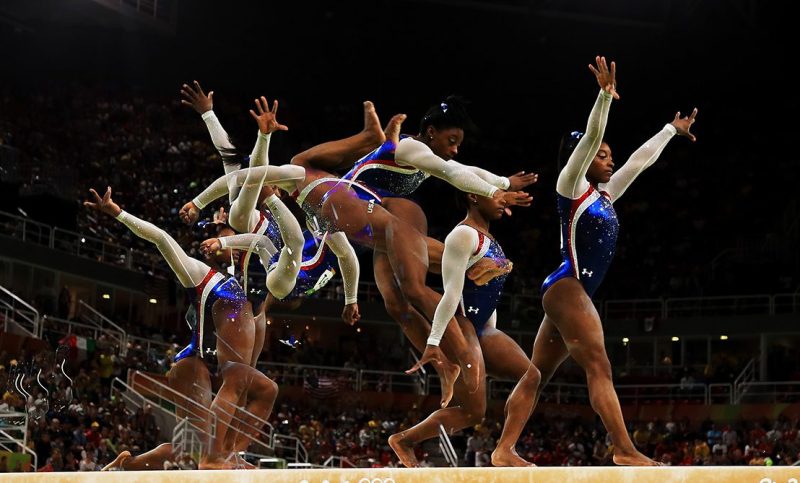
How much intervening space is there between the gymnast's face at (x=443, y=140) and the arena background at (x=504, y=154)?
35.6ft

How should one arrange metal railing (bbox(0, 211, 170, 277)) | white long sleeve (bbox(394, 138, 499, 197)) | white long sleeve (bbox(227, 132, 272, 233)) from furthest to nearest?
metal railing (bbox(0, 211, 170, 277)) → white long sleeve (bbox(227, 132, 272, 233)) → white long sleeve (bbox(394, 138, 499, 197))

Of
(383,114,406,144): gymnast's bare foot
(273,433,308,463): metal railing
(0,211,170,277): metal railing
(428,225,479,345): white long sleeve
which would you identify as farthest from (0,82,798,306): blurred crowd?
(428,225,479,345): white long sleeve

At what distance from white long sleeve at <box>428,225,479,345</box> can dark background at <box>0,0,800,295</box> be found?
1550cm

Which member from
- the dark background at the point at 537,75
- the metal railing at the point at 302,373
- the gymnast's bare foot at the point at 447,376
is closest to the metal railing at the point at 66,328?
the metal railing at the point at 302,373

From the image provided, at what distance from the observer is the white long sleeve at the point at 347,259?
9.66 m

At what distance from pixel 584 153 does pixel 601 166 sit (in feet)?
1.23

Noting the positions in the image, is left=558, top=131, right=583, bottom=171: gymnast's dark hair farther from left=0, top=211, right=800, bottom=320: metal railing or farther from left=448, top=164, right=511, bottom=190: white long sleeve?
left=0, top=211, right=800, bottom=320: metal railing

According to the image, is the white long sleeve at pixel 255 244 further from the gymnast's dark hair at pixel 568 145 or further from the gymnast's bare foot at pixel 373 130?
the gymnast's dark hair at pixel 568 145

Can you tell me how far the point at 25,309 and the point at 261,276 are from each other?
13.3 meters

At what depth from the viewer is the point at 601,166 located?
28.6 ft

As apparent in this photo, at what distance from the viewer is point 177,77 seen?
2447cm

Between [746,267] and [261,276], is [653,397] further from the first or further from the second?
[261,276]

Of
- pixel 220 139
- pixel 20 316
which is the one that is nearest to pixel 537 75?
pixel 20 316

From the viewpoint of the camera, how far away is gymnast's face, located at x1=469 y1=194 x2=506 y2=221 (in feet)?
29.3
